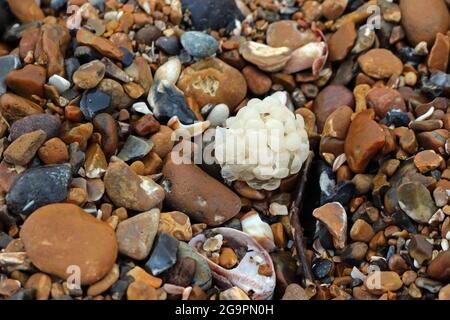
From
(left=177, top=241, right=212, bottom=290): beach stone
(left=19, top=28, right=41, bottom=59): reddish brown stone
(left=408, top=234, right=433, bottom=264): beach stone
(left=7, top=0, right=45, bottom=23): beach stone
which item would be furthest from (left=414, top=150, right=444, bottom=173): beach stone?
(left=7, top=0, right=45, bottom=23): beach stone

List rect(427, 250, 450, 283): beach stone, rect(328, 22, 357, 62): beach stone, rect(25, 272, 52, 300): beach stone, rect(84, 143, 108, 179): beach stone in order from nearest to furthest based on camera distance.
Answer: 1. rect(25, 272, 52, 300): beach stone
2. rect(427, 250, 450, 283): beach stone
3. rect(84, 143, 108, 179): beach stone
4. rect(328, 22, 357, 62): beach stone

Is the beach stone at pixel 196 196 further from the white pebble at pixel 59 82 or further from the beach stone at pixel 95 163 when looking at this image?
the white pebble at pixel 59 82

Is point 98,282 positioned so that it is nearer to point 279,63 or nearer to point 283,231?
point 283,231

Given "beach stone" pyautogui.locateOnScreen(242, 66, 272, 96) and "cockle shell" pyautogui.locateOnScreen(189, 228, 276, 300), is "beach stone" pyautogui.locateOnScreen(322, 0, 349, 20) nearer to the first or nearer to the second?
"beach stone" pyautogui.locateOnScreen(242, 66, 272, 96)

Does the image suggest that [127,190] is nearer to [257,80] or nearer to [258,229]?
[258,229]

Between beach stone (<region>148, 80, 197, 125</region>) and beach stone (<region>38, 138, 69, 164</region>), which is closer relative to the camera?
beach stone (<region>38, 138, 69, 164</region>)

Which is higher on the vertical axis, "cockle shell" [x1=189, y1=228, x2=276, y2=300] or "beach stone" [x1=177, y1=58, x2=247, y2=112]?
"beach stone" [x1=177, y1=58, x2=247, y2=112]
